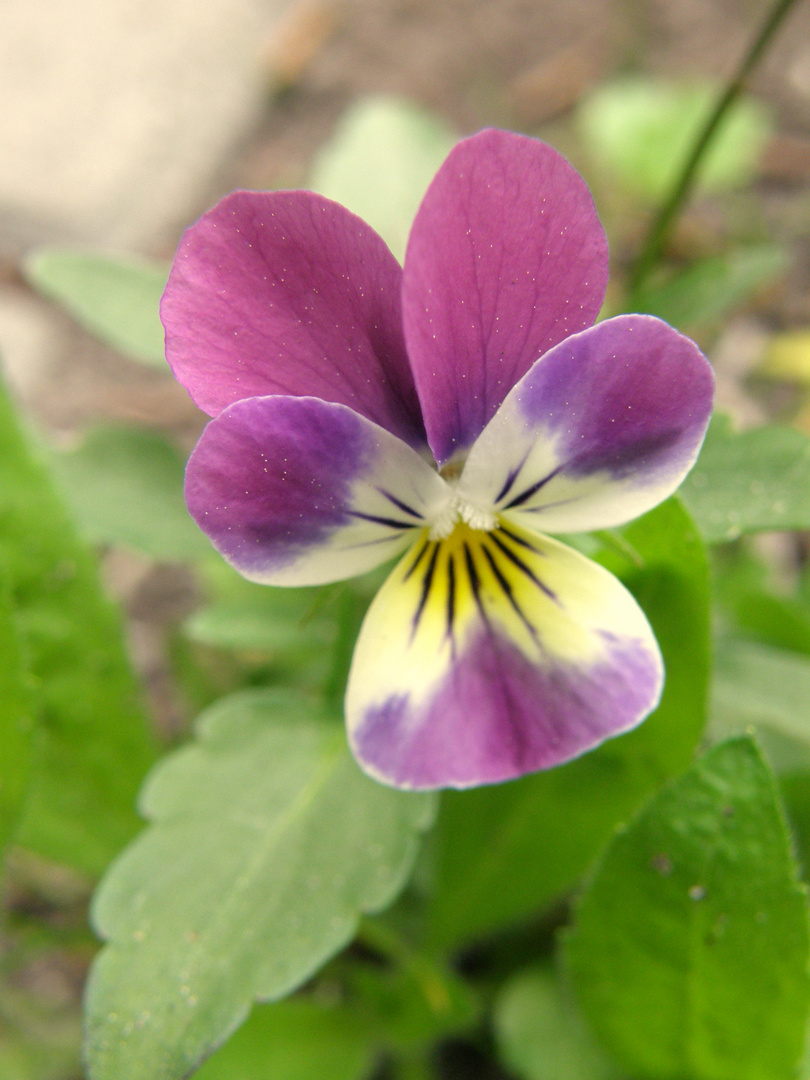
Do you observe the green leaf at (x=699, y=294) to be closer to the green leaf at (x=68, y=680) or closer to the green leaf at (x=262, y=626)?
the green leaf at (x=262, y=626)

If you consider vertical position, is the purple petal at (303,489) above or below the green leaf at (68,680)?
above

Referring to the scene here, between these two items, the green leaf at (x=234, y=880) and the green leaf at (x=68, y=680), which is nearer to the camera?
the green leaf at (x=234, y=880)

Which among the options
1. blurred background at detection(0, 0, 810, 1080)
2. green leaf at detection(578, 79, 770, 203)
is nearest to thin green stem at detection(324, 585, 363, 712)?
blurred background at detection(0, 0, 810, 1080)

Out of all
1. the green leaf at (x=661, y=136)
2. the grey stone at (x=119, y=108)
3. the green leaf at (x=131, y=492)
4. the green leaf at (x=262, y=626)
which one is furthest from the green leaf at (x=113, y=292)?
the green leaf at (x=661, y=136)

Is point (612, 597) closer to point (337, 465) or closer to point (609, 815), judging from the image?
point (337, 465)

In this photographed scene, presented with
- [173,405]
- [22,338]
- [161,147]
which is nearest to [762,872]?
[173,405]

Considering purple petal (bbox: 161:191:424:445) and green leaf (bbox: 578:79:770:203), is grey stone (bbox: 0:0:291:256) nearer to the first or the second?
green leaf (bbox: 578:79:770:203)
